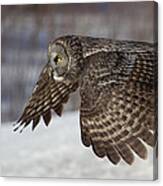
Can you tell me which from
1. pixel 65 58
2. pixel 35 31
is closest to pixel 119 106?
pixel 65 58

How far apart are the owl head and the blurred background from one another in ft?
0.09

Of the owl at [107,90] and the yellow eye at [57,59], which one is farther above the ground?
the yellow eye at [57,59]

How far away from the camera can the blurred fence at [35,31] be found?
219cm

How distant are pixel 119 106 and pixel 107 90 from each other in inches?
2.7

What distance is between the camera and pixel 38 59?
7.39ft

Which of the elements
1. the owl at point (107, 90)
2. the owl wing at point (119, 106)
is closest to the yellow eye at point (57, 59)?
the owl at point (107, 90)

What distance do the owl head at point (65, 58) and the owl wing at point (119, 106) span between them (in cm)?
5

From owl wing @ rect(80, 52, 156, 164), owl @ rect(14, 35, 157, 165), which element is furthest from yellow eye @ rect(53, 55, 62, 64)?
owl wing @ rect(80, 52, 156, 164)

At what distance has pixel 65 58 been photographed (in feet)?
7.32

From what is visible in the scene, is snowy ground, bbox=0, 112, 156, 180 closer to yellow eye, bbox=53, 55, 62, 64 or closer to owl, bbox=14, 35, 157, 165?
owl, bbox=14, 35, 157, 165

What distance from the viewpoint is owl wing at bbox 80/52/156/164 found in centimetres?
216

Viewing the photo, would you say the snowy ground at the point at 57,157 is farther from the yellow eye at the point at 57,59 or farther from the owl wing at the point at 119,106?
the yellow eye at the point at 57,59

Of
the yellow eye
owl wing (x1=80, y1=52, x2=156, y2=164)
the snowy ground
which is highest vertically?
the yellow eye

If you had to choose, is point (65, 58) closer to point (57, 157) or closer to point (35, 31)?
point (35, 31)
